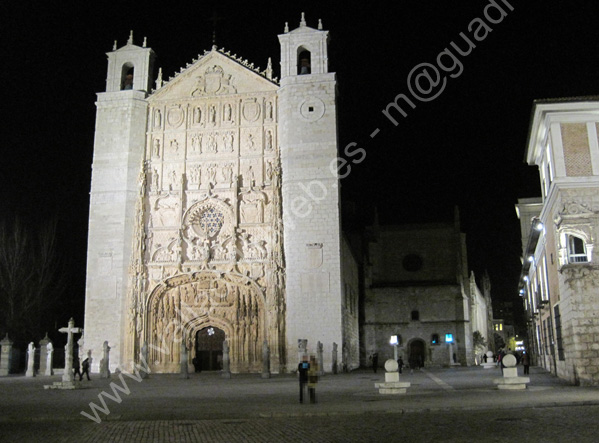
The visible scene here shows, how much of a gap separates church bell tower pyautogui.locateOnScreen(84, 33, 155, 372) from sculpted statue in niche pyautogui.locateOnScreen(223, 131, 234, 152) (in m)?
4.44

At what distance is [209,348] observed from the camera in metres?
32.2

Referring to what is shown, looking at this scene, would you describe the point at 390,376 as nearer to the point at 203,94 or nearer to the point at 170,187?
the point at 170,187

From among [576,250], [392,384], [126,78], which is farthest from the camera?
[126,78]

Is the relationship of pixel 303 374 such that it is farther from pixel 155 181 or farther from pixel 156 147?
pixel 156 147

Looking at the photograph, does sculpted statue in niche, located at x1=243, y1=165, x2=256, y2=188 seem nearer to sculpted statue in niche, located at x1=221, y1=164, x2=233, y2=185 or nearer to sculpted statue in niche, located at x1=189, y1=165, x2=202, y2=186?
sculpted statue in niche, located at x1=221, y1=164, x2=233, y2=185

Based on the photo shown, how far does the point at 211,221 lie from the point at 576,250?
18.3 meters

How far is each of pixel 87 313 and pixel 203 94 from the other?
12681mm

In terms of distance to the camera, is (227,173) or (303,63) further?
(303,63)

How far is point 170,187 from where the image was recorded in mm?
32906

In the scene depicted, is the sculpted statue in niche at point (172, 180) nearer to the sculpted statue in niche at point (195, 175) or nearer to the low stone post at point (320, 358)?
the sculpted statue in niche at point (195, 175)

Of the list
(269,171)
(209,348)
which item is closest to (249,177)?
(269,171)

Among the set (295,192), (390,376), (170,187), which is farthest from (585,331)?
(170,187)

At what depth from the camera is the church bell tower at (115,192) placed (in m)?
31.2

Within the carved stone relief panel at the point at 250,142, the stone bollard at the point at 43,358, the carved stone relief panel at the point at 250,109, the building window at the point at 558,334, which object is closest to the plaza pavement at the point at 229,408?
the building window at the point at 558,334
